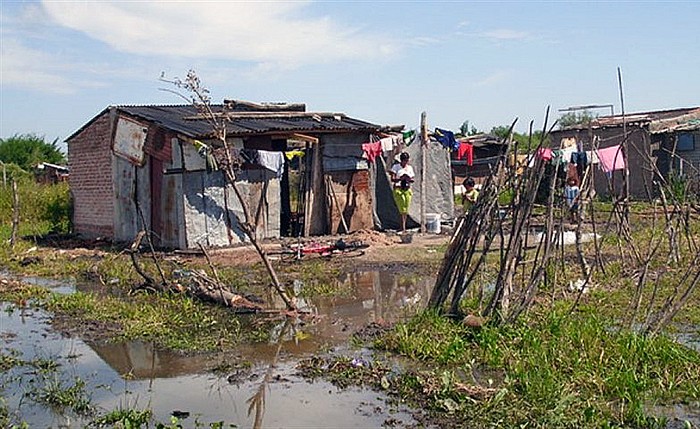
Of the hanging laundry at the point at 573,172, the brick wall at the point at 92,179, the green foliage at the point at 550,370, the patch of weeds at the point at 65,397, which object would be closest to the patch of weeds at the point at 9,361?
the patch of weeds at the point at 65,397

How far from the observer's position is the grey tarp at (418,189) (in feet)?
58.5

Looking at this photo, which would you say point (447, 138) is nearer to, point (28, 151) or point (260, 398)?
point (260, 398)

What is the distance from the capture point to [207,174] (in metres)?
15.0

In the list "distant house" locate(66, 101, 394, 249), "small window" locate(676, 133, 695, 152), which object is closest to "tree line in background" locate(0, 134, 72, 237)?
"distant house" locate(66, 101, 394, 249)

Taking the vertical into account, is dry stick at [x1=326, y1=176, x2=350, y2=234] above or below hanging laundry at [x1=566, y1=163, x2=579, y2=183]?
below

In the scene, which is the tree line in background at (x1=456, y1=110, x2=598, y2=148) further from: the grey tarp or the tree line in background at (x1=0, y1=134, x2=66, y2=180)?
the tree line in background at (x1=0, y1=134, x2=66, y2=180)

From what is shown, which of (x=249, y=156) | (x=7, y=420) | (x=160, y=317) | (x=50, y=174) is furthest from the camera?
(x=50, y=174)

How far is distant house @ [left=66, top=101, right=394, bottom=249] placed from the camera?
49.1ft

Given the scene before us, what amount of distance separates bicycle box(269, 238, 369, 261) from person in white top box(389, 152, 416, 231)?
2.04 metres

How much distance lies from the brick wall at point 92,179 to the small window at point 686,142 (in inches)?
658

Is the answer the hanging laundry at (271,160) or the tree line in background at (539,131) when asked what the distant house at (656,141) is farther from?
the hanging laundry at (271,160)

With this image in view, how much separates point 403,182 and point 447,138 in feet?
4.73

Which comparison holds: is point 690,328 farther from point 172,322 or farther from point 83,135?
point 83,135

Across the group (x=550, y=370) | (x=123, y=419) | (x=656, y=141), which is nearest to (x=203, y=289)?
(x=123, y=419)
